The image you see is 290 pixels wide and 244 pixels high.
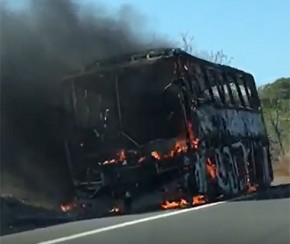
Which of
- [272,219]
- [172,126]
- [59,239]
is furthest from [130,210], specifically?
[59,239]

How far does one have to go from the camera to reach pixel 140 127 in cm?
2064

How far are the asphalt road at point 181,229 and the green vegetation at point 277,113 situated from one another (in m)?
35.9

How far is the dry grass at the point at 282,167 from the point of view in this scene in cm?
4206

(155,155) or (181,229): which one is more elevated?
(155,155)

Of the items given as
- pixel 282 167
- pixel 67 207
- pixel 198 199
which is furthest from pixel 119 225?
pixel 282 167

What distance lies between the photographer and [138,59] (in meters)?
20.8

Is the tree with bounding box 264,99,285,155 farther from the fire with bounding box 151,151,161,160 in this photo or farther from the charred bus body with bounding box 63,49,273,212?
A: the fire with bounding box 151,151,161,160

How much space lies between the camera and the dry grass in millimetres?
42062

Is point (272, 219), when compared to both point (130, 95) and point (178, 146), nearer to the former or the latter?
point (178, 146)

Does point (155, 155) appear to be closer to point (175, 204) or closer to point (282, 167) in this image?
point (175, 204)

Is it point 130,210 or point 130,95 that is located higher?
point 130,95

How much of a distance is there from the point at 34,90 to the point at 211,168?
22.7ft

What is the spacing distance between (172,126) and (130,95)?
1.32m

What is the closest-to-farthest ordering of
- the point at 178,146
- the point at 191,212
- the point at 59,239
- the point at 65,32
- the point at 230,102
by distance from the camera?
the point at 59,239
the point at 191,212
the point at 178,146
the point at 230,102
the point at 65,32
